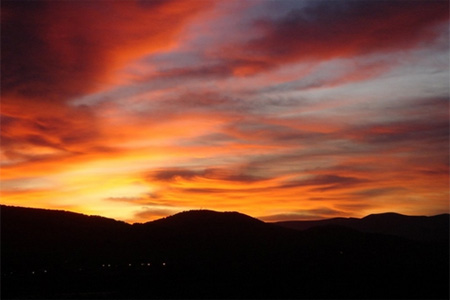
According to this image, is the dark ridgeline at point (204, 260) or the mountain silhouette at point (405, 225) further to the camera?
the mountain silhouette at point (405, 225)

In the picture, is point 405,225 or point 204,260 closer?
point 204,260

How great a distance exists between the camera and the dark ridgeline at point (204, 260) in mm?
45438

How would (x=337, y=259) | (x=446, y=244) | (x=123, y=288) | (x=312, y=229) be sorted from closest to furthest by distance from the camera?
1. (x=123, y=288)
2. (x=337, y=259)
3. (x=446, y=244)
4. (x=312, y=229)

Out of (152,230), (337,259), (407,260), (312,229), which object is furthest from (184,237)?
(407,260)

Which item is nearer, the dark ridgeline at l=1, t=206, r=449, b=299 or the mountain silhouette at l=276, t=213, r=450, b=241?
the dark ridgeline at l=1, t=206, r=449, b=299

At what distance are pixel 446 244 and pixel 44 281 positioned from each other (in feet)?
162

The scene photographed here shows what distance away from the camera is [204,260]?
225 ft

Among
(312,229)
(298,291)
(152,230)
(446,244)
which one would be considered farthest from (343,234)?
(298,291)

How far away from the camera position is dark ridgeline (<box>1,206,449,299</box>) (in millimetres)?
45438

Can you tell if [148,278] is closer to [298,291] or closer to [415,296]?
[298,291]

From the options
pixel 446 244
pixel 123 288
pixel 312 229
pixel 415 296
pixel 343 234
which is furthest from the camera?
pixel 312 229

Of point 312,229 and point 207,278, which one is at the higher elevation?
point 312,229

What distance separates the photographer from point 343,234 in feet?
273

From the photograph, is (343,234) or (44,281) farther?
(343,234)
